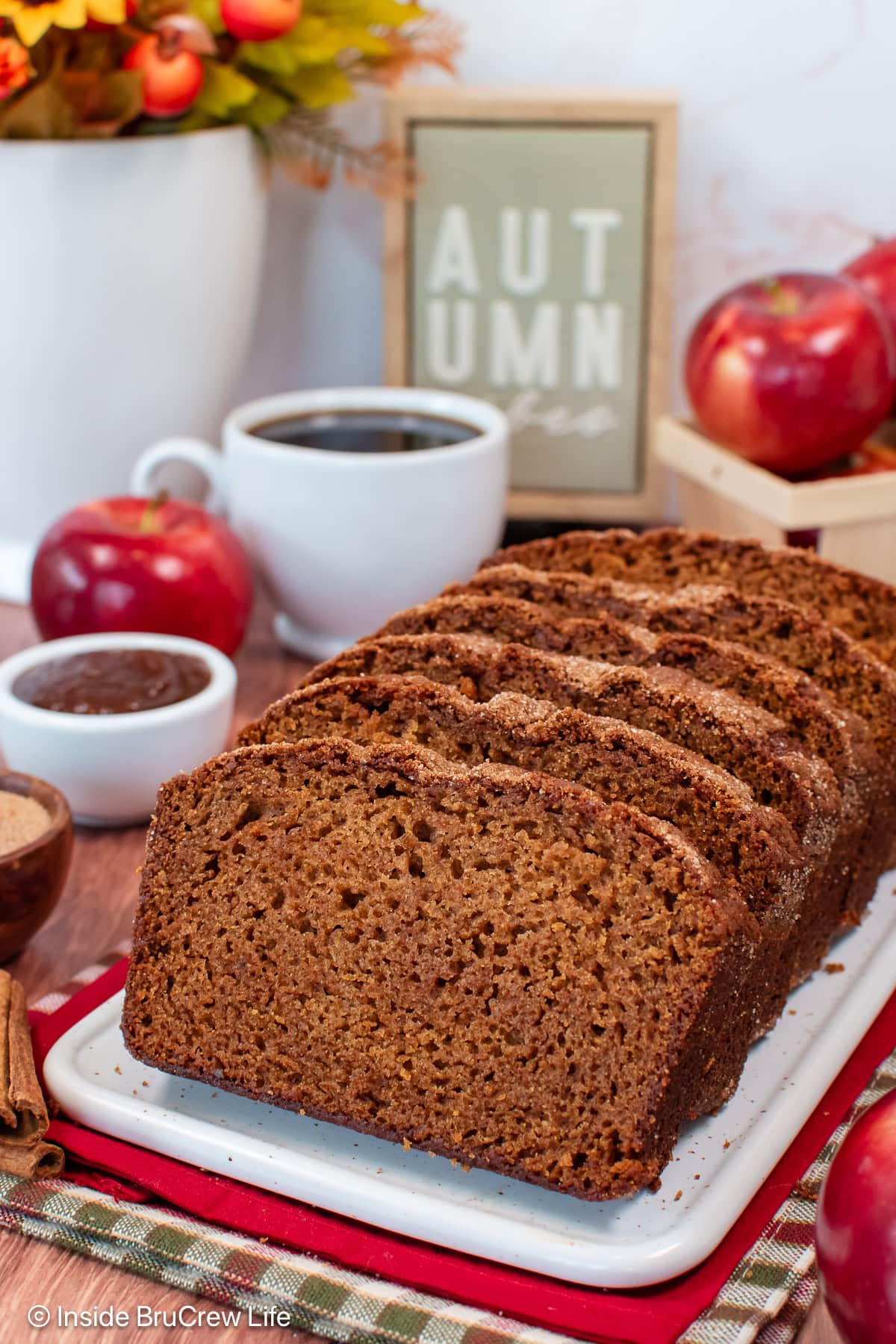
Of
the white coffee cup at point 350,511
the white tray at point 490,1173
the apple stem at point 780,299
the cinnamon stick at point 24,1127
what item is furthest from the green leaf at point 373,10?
the cinnamon stick at point 24,1127

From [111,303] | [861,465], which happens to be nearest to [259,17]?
[111,303]

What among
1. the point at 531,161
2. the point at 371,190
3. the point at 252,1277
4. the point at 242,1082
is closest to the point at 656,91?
the point at 531,161

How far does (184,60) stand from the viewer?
6.94 ft

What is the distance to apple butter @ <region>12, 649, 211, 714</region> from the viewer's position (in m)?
1.84

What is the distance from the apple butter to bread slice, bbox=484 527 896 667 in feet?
1.36

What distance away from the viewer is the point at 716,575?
5.96 feet

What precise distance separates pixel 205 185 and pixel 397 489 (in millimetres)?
573

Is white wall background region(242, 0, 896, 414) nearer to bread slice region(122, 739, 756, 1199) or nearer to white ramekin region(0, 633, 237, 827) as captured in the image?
white ramekin region(0, 633, 237, 827)

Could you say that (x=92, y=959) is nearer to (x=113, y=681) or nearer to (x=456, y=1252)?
(x=113, y=681)

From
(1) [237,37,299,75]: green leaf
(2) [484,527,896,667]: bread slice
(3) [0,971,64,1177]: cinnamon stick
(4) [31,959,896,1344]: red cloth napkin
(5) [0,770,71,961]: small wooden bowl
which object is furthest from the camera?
(1) [237,37,299,75]: green leaf

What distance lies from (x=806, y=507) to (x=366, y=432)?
68cm

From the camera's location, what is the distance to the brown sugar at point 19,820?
5.10ft

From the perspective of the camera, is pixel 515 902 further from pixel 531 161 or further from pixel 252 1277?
pixel 531 161

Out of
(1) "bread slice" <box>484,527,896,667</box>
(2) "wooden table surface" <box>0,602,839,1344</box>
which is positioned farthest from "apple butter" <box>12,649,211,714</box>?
(1) "bread slice" <box>484,527,896,667</box>
